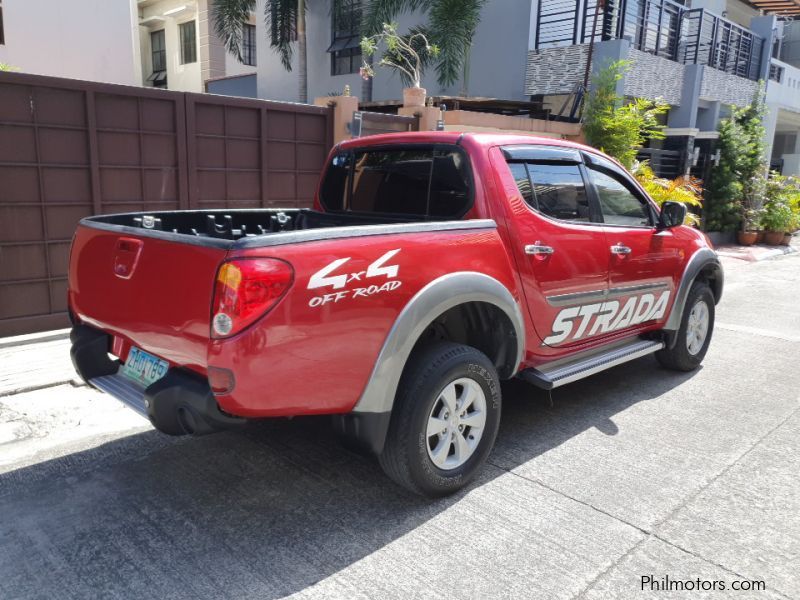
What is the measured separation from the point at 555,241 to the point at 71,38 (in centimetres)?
1300

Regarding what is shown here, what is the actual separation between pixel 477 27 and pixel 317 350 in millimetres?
15021

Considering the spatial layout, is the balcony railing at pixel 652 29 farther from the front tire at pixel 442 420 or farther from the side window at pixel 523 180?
the front tire at pixel 442 420

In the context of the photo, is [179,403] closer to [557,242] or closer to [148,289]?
[148,289]

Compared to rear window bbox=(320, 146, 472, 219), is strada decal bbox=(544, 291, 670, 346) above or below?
below

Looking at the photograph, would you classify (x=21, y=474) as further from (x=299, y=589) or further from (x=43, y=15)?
(x=43, y=15)

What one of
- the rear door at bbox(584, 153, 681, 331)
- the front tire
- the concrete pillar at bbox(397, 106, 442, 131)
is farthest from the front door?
the concrete pillar at bbox(397, 106, 442, 131)

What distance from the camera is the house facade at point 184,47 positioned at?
923 inches

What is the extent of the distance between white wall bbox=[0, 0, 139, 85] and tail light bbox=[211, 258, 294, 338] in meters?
12.5

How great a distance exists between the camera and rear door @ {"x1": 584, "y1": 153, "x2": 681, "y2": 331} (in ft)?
14.2

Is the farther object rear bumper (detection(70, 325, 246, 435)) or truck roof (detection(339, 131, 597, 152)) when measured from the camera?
truck roof (detection(339, 131, 597, 152))

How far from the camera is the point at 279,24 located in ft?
63.1

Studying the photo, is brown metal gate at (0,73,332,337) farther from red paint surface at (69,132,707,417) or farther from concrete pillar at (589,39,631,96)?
concrete pillar at (589,39,631,96)

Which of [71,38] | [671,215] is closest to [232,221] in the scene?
[671,215]

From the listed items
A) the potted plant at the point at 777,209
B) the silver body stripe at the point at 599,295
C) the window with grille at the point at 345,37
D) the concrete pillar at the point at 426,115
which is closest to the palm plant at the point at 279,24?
the window with grille at the point at 345,37
